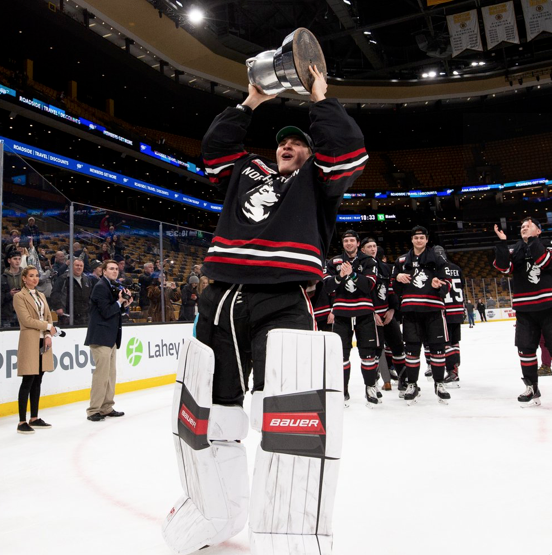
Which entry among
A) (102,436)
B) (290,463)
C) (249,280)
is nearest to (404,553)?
(290,463)

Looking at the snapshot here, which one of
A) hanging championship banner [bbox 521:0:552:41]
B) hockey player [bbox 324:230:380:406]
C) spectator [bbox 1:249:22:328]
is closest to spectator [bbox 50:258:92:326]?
spectator [bbox 1:249:22:328]

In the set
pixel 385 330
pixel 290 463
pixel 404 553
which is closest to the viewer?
pixel 290 463

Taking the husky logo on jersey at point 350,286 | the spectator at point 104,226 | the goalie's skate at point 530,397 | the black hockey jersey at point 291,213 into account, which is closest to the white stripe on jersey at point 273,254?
the black hockey jersey at point 291,213

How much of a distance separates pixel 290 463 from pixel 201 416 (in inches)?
11.8

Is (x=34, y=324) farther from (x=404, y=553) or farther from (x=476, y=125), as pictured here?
(x=476, y=125)

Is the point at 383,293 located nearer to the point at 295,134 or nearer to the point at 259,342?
the point at 295,134

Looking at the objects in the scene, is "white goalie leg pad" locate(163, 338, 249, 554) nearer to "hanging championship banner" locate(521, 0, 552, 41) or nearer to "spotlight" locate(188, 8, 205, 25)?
"hanging championship banner" locate(521, 0, 552, 41)

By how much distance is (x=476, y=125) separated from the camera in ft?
82.4

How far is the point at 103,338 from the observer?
447cm

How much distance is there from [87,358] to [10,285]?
132 cm

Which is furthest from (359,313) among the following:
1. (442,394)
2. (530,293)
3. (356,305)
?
(530,293)

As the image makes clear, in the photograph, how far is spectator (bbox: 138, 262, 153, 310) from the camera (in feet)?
22.2

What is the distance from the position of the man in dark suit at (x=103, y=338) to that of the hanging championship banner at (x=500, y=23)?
13031 mm

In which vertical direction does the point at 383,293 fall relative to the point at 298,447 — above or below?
above
